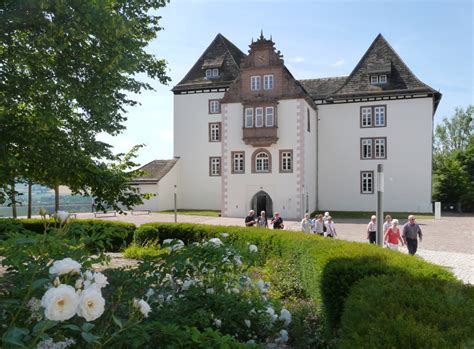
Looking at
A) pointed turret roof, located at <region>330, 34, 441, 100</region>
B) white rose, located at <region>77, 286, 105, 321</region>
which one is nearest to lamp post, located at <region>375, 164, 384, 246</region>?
white rose, located at <region>77, 286, 105, 321</region>

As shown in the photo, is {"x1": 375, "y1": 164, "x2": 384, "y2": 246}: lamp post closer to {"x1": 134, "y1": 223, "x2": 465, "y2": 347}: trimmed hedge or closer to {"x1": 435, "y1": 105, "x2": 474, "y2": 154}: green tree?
{"x1": 134, "y1": 223, "x2": 465, "y2": 347}: trimmed hedge

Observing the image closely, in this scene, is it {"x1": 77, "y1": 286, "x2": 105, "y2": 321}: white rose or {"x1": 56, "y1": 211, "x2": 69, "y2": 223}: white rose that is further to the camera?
{"x1": 56, "y1": 211, "x2": 69, "y2": 223}: white rose

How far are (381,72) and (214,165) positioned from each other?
16487mm

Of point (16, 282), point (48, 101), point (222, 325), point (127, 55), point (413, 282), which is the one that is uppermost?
point (127, 55)

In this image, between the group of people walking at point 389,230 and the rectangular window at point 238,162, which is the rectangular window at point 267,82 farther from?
the group of people walking at point 389,230

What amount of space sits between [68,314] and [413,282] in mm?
3736

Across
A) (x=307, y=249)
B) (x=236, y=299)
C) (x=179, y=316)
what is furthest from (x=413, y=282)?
(x=307, y=249)

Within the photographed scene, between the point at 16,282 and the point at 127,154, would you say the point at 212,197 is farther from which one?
the point at 16,282

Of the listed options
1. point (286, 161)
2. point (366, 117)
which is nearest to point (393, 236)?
point (286, 161)

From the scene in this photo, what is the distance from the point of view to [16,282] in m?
3.03

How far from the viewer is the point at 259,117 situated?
3400 cm

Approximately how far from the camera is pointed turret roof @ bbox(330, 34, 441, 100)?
115 ft

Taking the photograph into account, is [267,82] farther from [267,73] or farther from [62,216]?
[62,216]

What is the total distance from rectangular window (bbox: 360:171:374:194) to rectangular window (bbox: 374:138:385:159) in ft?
5.08
